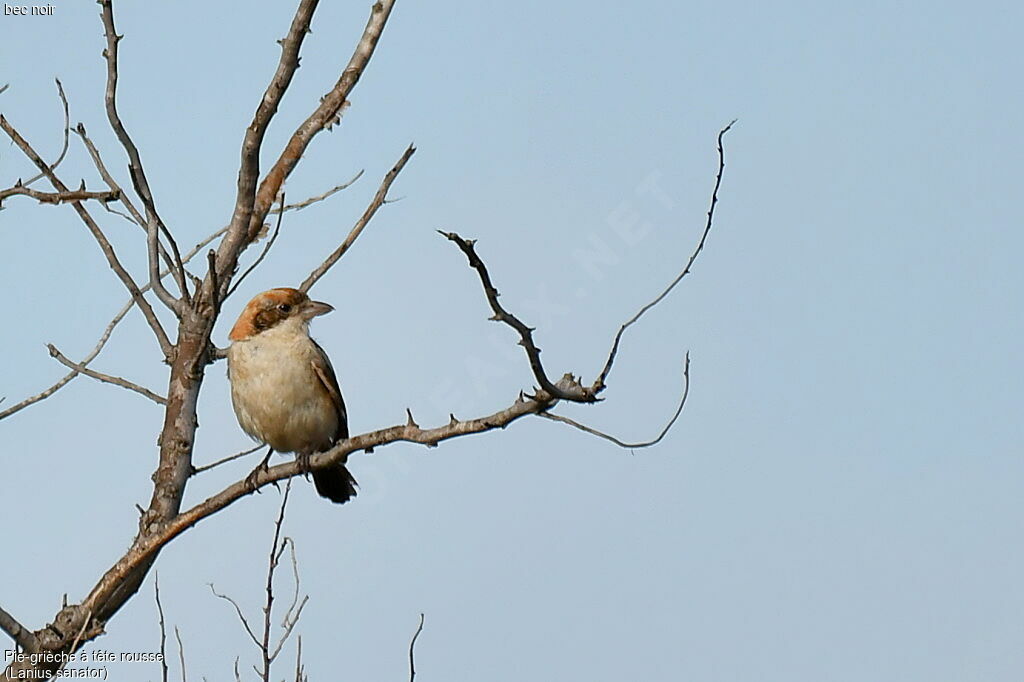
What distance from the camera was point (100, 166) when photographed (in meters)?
5.47

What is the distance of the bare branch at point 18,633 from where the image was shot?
14.4 ft

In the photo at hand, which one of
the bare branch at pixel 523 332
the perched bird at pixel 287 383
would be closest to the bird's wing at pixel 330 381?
the perched bird at pixel 287 383

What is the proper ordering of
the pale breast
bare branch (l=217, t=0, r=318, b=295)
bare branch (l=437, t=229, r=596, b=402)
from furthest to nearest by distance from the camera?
the pale breast, bare branch (l=217, t=0, r=318, b=295), bare branch (l=437, t=229, r=596, b=402)

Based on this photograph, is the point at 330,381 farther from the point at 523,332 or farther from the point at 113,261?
the point at 523,332

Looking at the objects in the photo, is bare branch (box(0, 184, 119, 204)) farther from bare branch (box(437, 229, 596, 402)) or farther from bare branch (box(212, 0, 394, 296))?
bare branch (box(437, 229, 596, 402))

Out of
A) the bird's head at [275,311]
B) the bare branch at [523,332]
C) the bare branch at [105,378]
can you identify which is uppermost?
the bird's head at [275,311]

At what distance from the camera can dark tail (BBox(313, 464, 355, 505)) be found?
658 centimetres

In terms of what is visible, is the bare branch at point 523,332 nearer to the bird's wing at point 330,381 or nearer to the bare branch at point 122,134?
the bare branch at point 122,134

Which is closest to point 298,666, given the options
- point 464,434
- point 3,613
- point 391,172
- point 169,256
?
point 3,613

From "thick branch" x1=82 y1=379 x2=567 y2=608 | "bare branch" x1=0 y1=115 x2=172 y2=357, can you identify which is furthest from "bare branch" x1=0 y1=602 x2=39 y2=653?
"bare branch" x1=0 y1=115 x2=172 y2=357

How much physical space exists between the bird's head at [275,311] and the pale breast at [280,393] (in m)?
0.07

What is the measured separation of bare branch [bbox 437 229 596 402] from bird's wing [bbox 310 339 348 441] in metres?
3.12

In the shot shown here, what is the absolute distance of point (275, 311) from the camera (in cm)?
650

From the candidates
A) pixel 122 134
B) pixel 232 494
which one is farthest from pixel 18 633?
pixel 122 134
